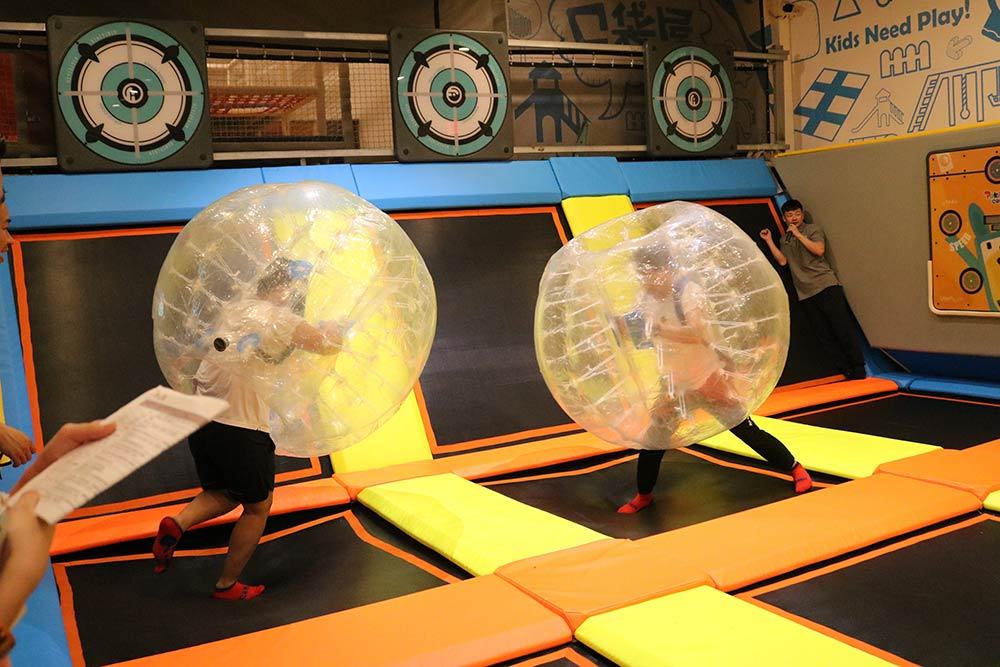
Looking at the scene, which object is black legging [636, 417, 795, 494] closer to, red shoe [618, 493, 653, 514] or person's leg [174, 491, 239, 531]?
red shoe [618, 493, 653, 514]

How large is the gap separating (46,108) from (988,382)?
636cm

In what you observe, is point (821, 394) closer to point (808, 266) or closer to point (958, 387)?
point (958, 387)

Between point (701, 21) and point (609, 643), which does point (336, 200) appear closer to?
point (609, 643)

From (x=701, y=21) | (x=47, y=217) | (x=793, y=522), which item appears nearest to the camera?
(x=793, y=522)

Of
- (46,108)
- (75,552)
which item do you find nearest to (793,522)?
(75,552)

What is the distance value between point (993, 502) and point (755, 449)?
0.92 meters

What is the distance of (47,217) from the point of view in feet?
14.8

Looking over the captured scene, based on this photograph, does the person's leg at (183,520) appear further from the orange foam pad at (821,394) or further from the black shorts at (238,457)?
the orange foam pad at (821,394)

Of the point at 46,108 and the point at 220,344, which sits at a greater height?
the point at 46,108

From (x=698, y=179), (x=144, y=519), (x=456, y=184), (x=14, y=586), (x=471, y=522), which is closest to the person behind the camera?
(x=14, y=586)

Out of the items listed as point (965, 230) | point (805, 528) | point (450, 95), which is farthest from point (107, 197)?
point (965, 230)

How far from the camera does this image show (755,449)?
12.3 ft

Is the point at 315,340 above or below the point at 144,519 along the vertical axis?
above

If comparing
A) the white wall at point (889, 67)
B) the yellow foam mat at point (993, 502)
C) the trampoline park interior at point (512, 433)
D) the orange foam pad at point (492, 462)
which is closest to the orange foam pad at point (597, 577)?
the trampoline park interior at point (512, 433)
